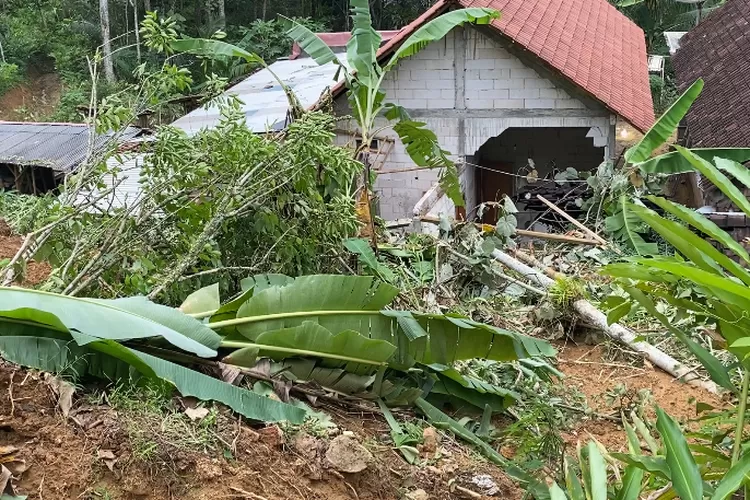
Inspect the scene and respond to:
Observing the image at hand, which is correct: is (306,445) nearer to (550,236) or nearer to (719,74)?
(550,236)

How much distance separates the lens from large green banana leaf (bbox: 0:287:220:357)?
3182mm

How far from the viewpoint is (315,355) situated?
4.09 metres

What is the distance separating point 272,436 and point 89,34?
25.2 meters

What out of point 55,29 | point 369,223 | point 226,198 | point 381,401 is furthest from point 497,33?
point 55,29

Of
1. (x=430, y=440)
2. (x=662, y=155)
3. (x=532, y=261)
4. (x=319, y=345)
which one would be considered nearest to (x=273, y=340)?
(x=319, y=345)

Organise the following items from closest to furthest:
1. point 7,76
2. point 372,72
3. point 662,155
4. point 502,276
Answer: point 662,155, point 372,72, point 502,276, point 7,76

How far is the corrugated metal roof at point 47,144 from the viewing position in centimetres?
1239

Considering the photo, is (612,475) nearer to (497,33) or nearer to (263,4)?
(497,33)

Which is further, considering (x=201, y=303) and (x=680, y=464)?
(x=201, y=303)

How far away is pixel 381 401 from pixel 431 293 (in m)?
2.71

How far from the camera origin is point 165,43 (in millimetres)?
5012

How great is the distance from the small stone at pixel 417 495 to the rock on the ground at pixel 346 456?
28 centimetres

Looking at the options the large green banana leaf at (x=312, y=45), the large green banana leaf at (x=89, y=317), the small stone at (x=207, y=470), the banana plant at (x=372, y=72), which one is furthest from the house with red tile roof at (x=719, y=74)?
the small stone at (x=207, y=470)

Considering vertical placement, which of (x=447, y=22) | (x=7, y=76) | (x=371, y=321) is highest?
(x=7, y=76)
